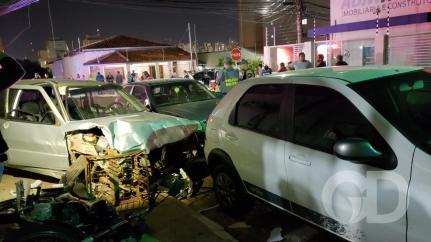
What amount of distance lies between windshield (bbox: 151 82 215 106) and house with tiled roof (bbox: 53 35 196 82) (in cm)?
2730

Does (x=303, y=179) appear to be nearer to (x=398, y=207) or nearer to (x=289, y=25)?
(x=398, y=207)

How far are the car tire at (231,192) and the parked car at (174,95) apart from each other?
3535 mm

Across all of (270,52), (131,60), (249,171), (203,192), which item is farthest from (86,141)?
(131,60)

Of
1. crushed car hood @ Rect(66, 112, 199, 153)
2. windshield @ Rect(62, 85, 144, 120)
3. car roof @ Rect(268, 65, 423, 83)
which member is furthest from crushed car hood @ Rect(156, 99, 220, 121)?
car roof @ Rect(268, 65, 423, 83)

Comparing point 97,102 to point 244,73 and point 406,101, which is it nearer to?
point 406,101

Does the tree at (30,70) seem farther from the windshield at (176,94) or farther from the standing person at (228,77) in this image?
the standing person at (228,77)

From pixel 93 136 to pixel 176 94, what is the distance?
3.97 meters

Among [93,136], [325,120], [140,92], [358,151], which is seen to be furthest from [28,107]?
[358,151]

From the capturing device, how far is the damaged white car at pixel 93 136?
4.92m

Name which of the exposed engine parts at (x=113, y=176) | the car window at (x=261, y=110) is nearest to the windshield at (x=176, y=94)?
the exposed engine parts at (x=113, y=176)

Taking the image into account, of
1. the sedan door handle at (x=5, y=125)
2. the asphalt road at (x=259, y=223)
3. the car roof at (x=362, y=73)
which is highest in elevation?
the car roof at (x=362, y=73)

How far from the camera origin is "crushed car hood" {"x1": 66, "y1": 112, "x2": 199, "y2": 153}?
5.06 metres

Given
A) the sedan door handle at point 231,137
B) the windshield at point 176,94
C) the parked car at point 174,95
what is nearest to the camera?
the sedan door handle at point 231,137

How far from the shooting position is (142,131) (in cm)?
527
